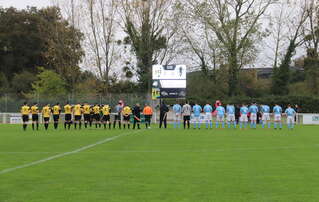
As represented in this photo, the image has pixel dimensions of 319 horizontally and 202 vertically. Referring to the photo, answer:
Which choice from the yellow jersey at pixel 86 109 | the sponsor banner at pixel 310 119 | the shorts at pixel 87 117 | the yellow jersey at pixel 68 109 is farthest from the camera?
the sponsor banner at pixel 310 119

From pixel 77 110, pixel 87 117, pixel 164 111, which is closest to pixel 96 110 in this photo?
pixel 87 117

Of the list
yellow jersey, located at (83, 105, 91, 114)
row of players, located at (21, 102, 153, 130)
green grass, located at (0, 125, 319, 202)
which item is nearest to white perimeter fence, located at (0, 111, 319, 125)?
row of players, located at (21, 102, 153, 130)

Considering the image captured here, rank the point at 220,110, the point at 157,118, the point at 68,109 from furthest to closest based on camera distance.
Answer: the point at 157,118 < the point at 220,110 < the point at 68,109

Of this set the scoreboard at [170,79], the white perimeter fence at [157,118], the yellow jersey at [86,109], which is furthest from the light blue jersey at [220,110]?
the yellow jersey at [86,109]

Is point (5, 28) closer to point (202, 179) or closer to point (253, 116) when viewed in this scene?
point (253, 116)

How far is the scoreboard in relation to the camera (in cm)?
4269

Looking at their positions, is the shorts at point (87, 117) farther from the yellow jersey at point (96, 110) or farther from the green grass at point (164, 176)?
the green grass at point (164, 176)

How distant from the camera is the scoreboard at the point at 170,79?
42688 millimetres

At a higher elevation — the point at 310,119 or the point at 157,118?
the point at 157,118

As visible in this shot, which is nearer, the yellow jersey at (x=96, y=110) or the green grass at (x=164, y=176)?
the green grass at (x=164, y=176)

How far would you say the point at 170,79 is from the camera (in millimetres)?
42844

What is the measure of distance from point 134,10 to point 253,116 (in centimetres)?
2912

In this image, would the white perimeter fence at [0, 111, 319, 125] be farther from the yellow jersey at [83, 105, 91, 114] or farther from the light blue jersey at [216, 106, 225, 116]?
the yellow jersey at [83, 105, 91, 114]

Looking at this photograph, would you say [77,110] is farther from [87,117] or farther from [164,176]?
[164,176]
